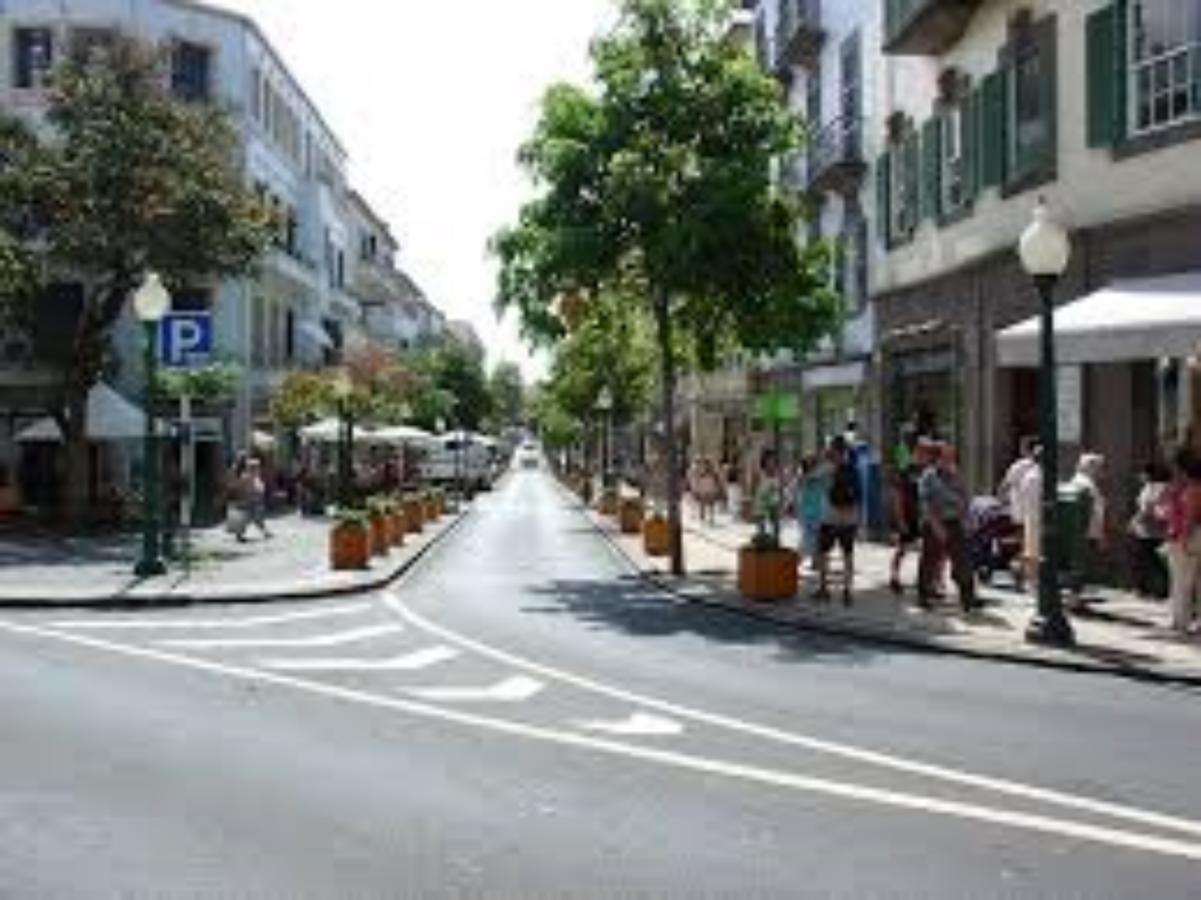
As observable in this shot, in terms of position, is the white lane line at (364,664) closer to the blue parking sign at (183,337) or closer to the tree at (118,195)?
the blue parking sign at (183,337)

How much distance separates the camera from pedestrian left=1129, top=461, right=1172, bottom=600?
1997 cm

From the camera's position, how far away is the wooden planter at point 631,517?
1607 inches

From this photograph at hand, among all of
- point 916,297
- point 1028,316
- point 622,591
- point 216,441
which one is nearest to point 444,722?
point 622,591

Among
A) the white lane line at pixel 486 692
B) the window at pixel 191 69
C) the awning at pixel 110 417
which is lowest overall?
the white lane line at pixel 486 692

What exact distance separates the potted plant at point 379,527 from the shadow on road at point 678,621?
4.68 metres

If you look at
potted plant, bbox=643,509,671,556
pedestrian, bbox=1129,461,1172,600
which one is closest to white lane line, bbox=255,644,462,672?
pedestrian, bbox=1129,461,1172,600

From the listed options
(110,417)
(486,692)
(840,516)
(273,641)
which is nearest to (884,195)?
(840,516)

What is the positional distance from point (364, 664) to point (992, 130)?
13.7 metres

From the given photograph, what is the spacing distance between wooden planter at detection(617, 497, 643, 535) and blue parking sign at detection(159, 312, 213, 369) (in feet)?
49.9

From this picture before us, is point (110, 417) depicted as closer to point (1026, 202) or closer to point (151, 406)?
point (151, 406)

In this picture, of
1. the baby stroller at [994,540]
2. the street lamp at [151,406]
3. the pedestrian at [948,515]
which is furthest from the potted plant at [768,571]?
the street lamp at [151,406]

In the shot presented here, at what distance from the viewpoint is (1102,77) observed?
74.9 ft

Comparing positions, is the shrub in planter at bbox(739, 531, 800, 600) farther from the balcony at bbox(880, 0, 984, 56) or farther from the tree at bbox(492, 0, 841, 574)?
the balcony at bbox(880, 0, 984, 56)

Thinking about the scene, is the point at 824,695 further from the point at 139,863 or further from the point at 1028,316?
the point at 1028,316
